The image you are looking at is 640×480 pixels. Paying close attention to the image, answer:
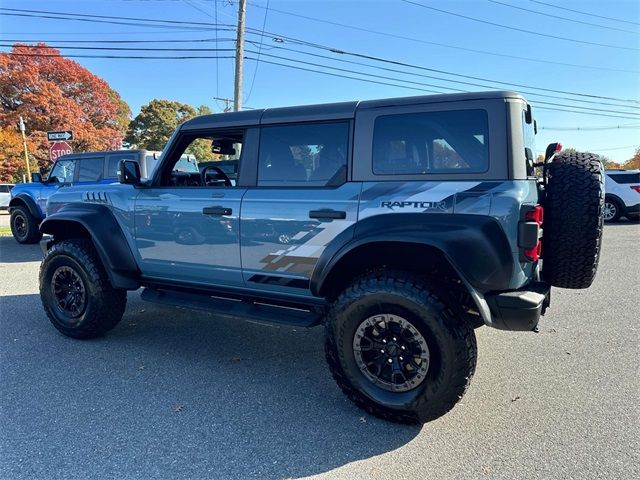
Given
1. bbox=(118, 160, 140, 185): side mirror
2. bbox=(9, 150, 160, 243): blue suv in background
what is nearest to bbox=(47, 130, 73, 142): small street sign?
bbox=(9, 150, 160, 243): blue suv in background

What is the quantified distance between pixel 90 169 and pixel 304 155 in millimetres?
7847

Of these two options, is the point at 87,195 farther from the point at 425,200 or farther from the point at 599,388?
the point at 599,388

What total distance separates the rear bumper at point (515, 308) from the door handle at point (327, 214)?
1.04 metres

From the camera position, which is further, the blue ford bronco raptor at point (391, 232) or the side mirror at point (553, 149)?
the side mirror at point (553, 149)

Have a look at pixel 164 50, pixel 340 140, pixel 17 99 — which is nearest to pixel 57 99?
pixel 17 99

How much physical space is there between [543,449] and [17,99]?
135 feet

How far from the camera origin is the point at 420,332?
2592 mm

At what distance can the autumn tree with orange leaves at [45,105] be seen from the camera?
3136 cm

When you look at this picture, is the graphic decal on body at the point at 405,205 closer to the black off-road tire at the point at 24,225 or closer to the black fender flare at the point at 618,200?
the black off-road tire at the point at 24,225

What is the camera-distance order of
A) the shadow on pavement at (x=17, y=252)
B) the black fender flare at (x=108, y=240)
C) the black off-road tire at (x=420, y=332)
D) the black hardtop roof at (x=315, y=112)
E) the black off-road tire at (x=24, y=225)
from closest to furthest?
the black off-road tire at (x=420, y=332) → the black hardtop roof at (x=315, y=112) → the black fender flare at (x=108, y=240) → the shadow on pavement at (x=17, y=252) → the black off-road tire at (x=24, y=225)

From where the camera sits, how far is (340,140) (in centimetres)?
305

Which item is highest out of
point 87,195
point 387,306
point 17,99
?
point 17,99

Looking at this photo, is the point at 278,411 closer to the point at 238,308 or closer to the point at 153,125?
the point at 238,308

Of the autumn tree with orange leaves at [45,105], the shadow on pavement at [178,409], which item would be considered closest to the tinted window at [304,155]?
the shadow on pavement at [178,409]
